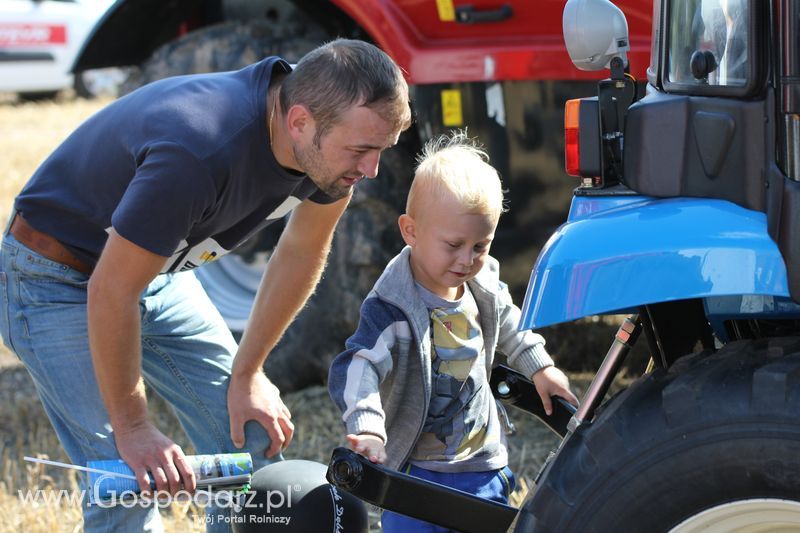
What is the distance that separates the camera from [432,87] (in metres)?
4.05

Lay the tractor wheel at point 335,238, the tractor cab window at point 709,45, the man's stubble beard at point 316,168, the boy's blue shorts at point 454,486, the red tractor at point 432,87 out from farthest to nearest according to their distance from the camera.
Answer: the tractor wheel at point 335,238
the red tractor at point 432,87
the boy's blue shorts at point 454,486
the man's stubble beard at point 316,168
the tractor cab window at point 709,45

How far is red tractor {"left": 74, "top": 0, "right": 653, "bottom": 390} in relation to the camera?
3.87 m

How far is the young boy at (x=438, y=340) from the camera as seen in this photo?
267 cm

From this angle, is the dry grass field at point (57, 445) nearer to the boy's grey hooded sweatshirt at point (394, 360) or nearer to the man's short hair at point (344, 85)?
the boy's grey hooded sweatshirt at point (394, 360)

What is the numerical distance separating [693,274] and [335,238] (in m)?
2.59

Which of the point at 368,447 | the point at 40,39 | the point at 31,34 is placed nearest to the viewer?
the point at 368,447

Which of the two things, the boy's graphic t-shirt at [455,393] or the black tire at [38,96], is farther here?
the black tire at [38,96]

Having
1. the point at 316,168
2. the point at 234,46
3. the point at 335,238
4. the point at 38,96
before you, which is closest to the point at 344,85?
the point at 316,168

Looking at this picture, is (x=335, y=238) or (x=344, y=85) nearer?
(x=344, y=85)

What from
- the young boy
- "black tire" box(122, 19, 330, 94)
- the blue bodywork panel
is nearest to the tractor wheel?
"black tire" box(122, 19, 330, 94)

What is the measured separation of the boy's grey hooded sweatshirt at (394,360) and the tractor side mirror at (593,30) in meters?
0.68

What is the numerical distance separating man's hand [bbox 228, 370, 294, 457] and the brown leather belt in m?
0.54

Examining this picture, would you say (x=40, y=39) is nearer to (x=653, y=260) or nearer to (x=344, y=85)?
(x=344, y=85)

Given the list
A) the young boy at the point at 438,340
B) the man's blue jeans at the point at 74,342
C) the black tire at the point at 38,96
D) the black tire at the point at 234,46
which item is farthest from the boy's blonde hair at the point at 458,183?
the black tire at the point at 38,96
